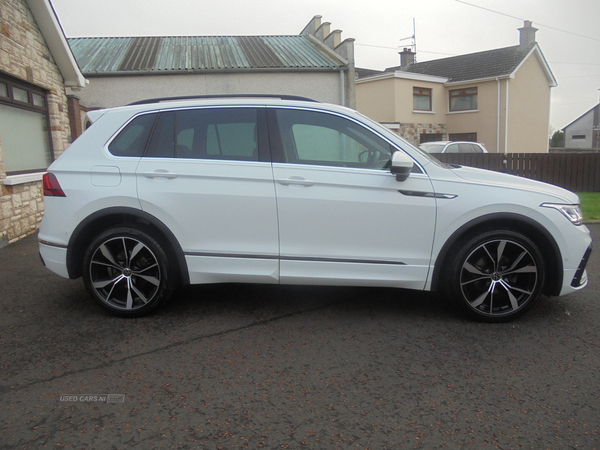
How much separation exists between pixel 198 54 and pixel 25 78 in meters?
9.54

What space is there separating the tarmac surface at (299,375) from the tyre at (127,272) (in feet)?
0.57

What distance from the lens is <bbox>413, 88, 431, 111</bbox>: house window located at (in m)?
30.1

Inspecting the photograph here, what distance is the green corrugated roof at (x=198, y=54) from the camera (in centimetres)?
1625

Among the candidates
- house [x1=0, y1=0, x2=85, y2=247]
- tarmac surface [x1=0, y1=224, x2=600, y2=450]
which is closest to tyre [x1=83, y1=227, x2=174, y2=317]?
tarmac surface [x1=0, y1=224, x2=600, y2=450]

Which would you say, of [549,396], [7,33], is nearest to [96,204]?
[549,396]

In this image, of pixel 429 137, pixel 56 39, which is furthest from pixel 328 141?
pixel 429 137

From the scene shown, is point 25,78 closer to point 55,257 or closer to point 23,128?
point 23,128

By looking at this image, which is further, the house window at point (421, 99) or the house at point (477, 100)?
the house window at point (421, 99)

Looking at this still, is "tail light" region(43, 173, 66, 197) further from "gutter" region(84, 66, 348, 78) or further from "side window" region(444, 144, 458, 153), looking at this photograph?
"side window" region(444, 144, 458, 153)

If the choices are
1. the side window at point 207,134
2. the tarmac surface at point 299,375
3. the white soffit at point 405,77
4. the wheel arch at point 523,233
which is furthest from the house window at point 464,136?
the side window at point 207,134

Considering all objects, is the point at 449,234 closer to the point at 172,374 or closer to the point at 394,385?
the point at 394,385

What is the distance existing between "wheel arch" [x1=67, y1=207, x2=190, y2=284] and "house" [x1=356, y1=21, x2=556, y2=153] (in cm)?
2525

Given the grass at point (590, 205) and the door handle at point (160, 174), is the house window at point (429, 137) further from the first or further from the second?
the door handle at point (160, 174)

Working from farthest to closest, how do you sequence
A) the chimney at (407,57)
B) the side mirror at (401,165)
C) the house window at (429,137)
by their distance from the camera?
the chimney at (407,57)
the house window at (429,137)
the side mirror at (401,165)
